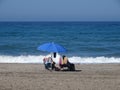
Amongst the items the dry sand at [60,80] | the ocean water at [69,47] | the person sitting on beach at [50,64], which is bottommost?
the ocean water at [69,47]

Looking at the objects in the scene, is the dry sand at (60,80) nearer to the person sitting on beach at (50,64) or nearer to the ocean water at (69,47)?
the person sitting on beach at (50,64)

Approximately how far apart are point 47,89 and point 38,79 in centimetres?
213

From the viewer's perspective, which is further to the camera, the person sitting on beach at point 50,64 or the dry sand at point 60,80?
the person sitting on beach at point 50,64

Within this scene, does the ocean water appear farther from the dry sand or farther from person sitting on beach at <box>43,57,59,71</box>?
the dry sand

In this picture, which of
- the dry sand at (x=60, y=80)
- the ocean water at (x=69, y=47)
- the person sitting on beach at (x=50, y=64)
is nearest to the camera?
the dry sand at (x=60, y=80)

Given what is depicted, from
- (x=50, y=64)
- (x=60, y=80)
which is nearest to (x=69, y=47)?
(x=50, y=64)

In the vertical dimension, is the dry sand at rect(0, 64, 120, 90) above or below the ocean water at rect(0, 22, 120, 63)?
above

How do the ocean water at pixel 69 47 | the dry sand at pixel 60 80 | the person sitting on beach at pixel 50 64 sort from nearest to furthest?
the dry sand at pixel 60 80, the person sitting on beach at pixel 50 64, the ocean water at pixel 69 47

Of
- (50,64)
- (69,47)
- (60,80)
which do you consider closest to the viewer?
(60,80)

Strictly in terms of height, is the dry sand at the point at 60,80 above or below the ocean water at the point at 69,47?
above

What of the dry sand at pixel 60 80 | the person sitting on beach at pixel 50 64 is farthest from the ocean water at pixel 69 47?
the dry sand at pixel 60 80

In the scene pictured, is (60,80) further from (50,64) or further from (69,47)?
(69,47)

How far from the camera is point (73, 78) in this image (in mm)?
15312

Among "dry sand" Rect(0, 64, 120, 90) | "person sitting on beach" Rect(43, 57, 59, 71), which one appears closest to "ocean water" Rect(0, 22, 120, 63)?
"person sitting on beach" Rect(43, 57, 59, 71)
